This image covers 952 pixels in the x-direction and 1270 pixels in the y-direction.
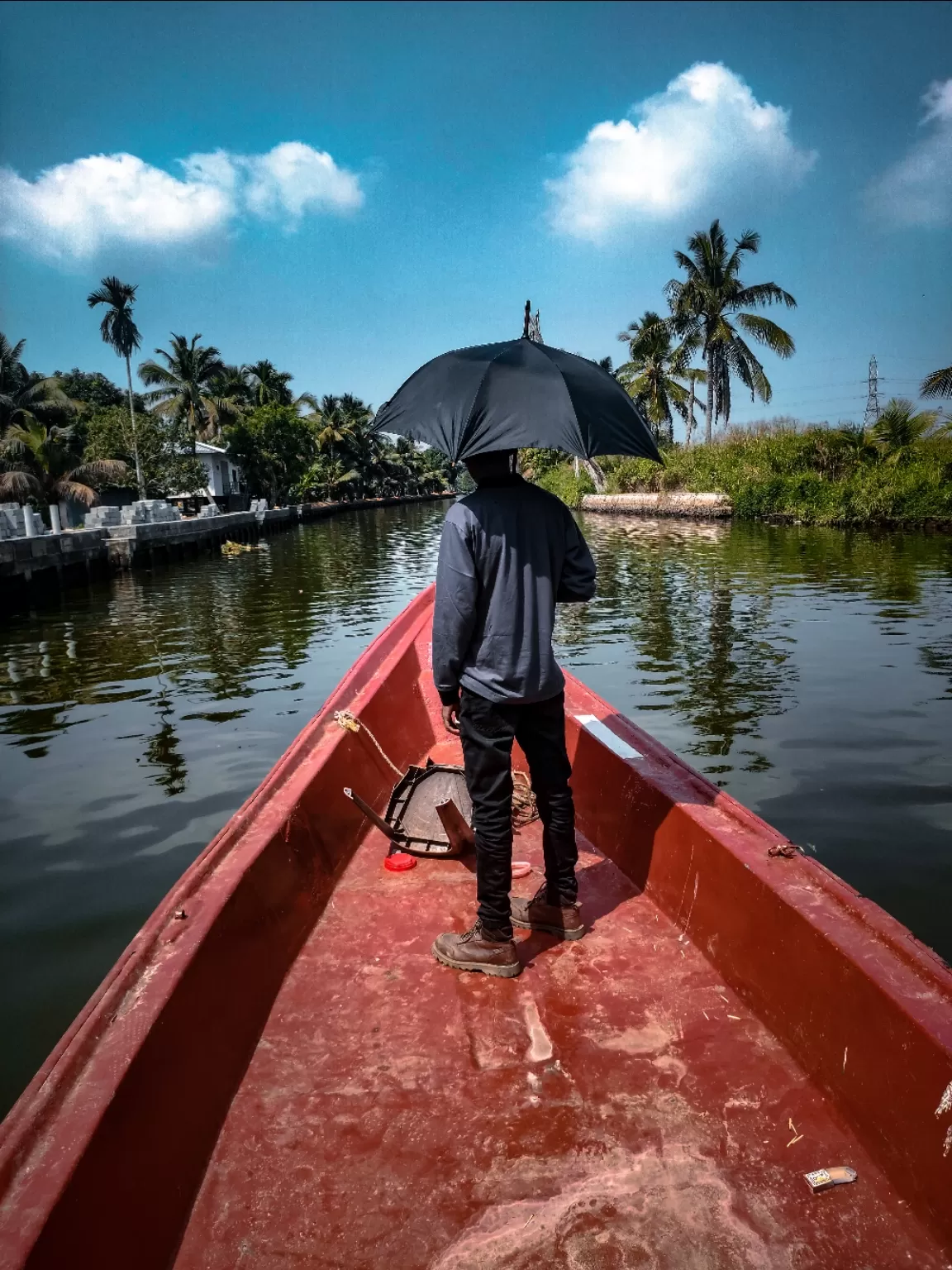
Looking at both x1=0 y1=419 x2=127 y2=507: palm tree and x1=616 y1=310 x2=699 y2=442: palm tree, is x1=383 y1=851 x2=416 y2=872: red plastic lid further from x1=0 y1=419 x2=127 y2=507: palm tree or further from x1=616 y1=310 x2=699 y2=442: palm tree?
x1=616 y1=310 x2=699 y2=442: palm tree

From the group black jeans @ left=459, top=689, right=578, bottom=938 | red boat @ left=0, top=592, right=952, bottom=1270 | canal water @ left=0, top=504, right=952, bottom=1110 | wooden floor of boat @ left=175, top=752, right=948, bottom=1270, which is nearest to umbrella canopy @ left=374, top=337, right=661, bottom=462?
black jeans @ left=459, top=689, right=578, bottom=938

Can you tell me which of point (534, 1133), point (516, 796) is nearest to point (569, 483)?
point (516, 796)

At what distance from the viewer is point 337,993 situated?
102 inches

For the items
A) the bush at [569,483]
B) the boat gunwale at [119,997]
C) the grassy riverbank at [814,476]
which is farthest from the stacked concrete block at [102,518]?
the boat gunwale at [119,997]

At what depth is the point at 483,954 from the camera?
8.68ft

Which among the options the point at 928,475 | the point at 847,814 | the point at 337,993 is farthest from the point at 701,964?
the point at 928,475

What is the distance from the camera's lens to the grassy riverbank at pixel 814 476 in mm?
26234

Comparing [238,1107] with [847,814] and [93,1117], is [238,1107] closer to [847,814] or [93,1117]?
[93,1117]

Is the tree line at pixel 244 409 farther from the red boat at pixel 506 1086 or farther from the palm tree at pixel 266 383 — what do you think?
the red boat at pixel 506 1086

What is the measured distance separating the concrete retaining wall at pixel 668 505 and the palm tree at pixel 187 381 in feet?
80.4

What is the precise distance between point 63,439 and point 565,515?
4000 cm

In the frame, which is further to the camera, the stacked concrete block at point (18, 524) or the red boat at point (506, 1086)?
the stacked concrete block at point (18, 524)

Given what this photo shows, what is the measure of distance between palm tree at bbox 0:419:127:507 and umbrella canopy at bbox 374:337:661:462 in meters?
30.4

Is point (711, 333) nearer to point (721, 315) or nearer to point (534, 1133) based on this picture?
point (721, 315)
